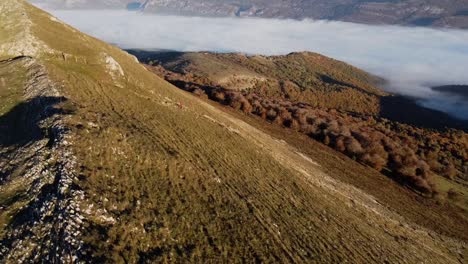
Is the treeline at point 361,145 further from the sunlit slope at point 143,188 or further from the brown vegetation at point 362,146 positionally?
the sunlit slope at point 143,188

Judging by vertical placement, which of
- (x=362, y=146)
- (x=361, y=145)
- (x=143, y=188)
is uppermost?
(x=143, y=188)

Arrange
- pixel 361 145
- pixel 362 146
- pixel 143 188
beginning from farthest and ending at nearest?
pixel 361 145 < pixel 362 146 < pixel 143 188

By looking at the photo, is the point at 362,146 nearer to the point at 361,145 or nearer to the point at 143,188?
the point at 361,145

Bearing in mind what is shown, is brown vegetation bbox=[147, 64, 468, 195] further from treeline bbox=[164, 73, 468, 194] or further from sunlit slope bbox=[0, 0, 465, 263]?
sunlit slope bbox=[0, 0, 465, 263]

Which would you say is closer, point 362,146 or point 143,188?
point 143,188

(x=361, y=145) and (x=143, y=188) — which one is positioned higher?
(x=143, y=188)

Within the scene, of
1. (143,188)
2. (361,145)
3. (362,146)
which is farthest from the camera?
(361,145)

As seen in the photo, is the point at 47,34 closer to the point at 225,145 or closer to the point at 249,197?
the point at 225,145

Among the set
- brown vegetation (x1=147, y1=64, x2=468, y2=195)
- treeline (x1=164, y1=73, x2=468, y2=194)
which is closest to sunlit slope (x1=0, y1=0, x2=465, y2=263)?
brown vegetation (x1=147, y1=64, x2=468, y2=195)

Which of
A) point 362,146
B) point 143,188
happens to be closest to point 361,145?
point 362,146
